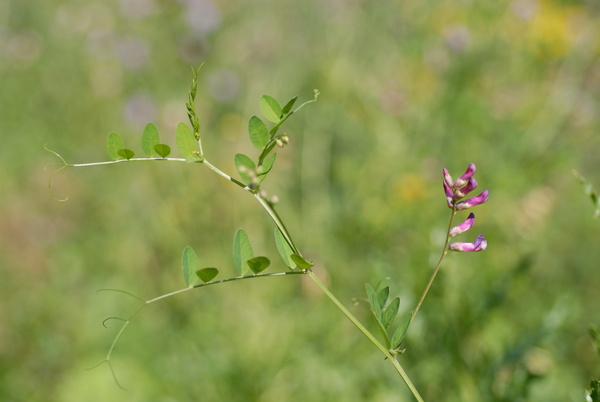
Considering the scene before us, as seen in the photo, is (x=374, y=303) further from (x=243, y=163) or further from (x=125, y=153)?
(x=125, y=153)

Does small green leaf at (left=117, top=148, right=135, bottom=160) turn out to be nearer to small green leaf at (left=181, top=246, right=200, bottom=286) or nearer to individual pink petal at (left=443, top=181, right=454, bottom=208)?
small green leaf at (left=181, top=246, right=200, bottom=286)

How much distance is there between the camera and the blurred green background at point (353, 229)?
1.48 m

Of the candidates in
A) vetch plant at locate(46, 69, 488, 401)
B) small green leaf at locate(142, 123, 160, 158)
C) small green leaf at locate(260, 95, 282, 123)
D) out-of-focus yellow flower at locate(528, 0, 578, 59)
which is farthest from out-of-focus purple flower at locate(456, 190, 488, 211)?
out-of-focus yellow flower at locate(528, 0, 578, 59)

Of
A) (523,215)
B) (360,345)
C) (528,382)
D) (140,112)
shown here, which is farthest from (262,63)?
(528,382)

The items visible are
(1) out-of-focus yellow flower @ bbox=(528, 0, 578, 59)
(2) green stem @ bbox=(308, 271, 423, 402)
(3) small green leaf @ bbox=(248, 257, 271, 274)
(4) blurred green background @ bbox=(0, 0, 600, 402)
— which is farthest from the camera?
(1) out-of-focus yellow flower @ bbox=(528, 0, 578, 59)

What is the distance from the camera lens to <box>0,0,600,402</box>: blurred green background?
1.48 m

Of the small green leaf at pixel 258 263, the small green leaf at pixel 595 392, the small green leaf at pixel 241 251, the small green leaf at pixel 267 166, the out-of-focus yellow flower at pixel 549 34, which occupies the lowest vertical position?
the small green leaf at pixel 595 392

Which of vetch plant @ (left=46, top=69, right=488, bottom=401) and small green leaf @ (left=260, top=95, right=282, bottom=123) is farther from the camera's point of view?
small green leaf @ (left=260, top=95, right=282, bottom=123)

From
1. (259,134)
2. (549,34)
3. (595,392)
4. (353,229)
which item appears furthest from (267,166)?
(549,34)

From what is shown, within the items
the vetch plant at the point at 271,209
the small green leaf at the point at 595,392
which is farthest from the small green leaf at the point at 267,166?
the small green leaf at the point at 595,392

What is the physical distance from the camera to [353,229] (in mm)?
2150

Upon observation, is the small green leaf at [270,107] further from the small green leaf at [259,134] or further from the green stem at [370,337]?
the green stem at [370,337]

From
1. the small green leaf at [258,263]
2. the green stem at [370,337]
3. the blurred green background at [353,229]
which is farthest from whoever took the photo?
the blurred green background at [353,229]

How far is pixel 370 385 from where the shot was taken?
1502 mm
